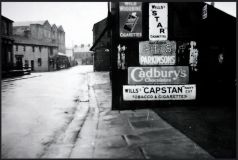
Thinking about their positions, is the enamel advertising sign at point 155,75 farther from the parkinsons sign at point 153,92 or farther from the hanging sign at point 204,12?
the hanging sign at point 204,12

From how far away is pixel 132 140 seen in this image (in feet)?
20.3

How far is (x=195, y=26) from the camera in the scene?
10.2 meters

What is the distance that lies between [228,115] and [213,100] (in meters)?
1.94

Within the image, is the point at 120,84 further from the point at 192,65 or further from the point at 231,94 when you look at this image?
the point at 231,94

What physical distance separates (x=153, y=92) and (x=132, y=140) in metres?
4.15

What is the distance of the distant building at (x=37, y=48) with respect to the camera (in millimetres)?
56000

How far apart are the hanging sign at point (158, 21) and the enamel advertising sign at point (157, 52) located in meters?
0.26

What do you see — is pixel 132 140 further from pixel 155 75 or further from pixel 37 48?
pixel 37 48

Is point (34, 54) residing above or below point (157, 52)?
above

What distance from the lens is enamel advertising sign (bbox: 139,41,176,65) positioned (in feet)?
32.8

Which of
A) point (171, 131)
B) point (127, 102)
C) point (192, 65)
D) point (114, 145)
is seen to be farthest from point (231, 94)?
point (114, 145)

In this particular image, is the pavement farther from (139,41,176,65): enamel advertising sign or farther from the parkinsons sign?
(139,41,176,65): enamel advertising sign

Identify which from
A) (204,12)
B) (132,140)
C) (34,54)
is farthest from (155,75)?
(34,54)

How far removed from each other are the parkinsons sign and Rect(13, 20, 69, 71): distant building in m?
39.3
